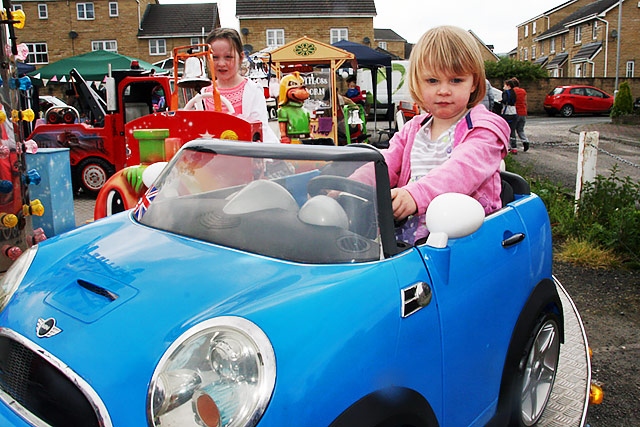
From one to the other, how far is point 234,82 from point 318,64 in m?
9.17

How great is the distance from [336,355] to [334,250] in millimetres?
411

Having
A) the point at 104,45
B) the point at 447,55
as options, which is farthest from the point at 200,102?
the point at 104,45

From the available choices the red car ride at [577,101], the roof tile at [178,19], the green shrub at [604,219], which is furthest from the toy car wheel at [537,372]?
the roof tile at [178,19]

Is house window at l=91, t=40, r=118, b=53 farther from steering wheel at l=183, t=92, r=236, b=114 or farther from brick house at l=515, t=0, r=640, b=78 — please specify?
steering wheel at l=183, t=92, r=236, b=114

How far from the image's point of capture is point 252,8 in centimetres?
4056

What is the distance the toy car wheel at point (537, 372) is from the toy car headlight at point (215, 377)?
1.40 metres

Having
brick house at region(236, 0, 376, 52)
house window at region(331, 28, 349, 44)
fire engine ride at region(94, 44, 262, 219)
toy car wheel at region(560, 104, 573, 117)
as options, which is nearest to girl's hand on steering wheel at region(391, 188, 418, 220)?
fire engine ride at region(94, 44, 262, 219)

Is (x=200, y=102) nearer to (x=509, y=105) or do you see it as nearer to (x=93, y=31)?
(x=509, y=105)

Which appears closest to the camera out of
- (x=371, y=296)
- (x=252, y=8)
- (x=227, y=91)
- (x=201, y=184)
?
(x=371, y=296)

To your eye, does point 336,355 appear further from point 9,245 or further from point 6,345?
point 9,245

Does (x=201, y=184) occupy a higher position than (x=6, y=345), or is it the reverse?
(x=201, y=184)

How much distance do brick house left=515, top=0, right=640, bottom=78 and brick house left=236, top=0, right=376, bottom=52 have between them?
18266mm

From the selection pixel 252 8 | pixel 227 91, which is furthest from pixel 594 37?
pixel 227 91

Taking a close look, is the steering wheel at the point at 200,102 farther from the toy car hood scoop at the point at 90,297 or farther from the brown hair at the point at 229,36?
the toy car hood scoop at the point at 90,297
